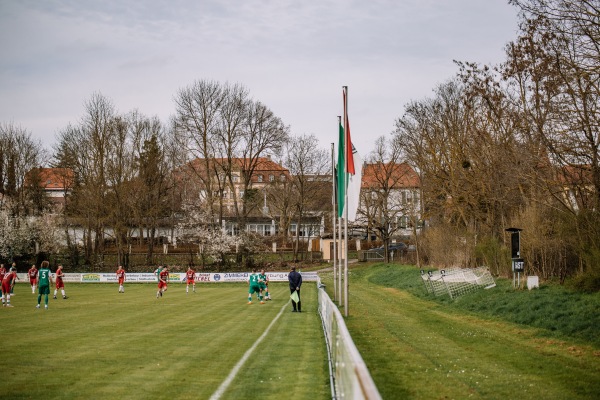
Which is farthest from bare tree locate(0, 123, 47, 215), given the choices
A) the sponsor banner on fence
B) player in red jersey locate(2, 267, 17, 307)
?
player in red jersey locate(2, 267, 17, 307)

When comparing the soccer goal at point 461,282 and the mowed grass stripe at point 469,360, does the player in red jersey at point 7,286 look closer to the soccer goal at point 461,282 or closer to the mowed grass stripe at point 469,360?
the mowed grass stripe at point 469,360

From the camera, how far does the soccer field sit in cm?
1022

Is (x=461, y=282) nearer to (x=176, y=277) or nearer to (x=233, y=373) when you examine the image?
(x=233, y=373)

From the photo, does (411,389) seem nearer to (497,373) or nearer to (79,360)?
(497,373)

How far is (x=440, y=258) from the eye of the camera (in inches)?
1850

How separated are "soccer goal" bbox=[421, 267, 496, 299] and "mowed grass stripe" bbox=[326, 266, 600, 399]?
7613mm

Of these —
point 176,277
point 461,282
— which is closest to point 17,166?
point 176,277

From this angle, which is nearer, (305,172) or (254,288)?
(254,288)

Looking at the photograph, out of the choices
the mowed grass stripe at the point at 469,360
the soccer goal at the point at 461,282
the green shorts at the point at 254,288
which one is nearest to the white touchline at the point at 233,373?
the mowed grass stripe at the point at 469,360

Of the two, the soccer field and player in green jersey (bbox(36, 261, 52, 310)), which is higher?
player in green jersey (bbox(36, 261, 52, 310))

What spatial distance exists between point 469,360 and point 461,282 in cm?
1909

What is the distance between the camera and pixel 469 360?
45.2 feet

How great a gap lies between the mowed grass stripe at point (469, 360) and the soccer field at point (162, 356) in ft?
4.38

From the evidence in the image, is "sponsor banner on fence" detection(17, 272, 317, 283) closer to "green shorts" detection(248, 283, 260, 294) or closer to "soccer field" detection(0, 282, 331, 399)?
"green shorts" detection(248, 283, 260, 294)
